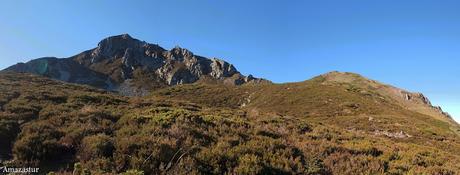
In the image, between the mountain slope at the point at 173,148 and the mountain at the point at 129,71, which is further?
the mountain at the point at 129,71

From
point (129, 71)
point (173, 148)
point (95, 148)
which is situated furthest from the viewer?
point (129, 71)

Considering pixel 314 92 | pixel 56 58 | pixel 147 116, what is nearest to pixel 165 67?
pixel 56 58

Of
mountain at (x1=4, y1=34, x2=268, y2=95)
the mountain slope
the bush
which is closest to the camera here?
the mountain slope

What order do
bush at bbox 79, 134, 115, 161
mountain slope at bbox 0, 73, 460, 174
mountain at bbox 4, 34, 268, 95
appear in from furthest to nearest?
mountain at bbox 4, 34, 268, 95, bush at bbox 79, 134, 115, 161, mountain slope at bbox 0, 73, 460, 174

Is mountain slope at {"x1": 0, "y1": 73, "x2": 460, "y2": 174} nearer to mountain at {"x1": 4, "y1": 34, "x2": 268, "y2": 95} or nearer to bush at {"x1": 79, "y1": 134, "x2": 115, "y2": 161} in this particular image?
bush at {"x1": 79, "y1": 134, "x2": 115, "y2": 161}

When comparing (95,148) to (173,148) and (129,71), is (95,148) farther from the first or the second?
(129,71)

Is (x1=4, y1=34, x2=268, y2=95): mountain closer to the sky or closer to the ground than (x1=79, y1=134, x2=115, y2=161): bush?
closer to the sky

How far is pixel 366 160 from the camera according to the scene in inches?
467

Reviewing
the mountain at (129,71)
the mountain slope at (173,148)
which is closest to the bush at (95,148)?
the mountain slope at (173,148)

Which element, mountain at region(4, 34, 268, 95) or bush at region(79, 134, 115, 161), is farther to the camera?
mountain at region(4, 34, 268, 95)

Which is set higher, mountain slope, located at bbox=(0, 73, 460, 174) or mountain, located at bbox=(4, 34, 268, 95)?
mountain, located at bbox=(4, 34, 268, 95)

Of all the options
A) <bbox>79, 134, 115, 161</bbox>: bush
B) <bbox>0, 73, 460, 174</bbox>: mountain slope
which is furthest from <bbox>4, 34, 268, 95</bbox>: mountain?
<bbox>79, 134, 115, 161</bbox>: bush

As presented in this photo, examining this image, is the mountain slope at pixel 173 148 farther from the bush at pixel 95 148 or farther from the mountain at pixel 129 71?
the mountain at pixel 129 71

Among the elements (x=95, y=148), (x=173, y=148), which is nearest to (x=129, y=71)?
(x=95, y=148)
